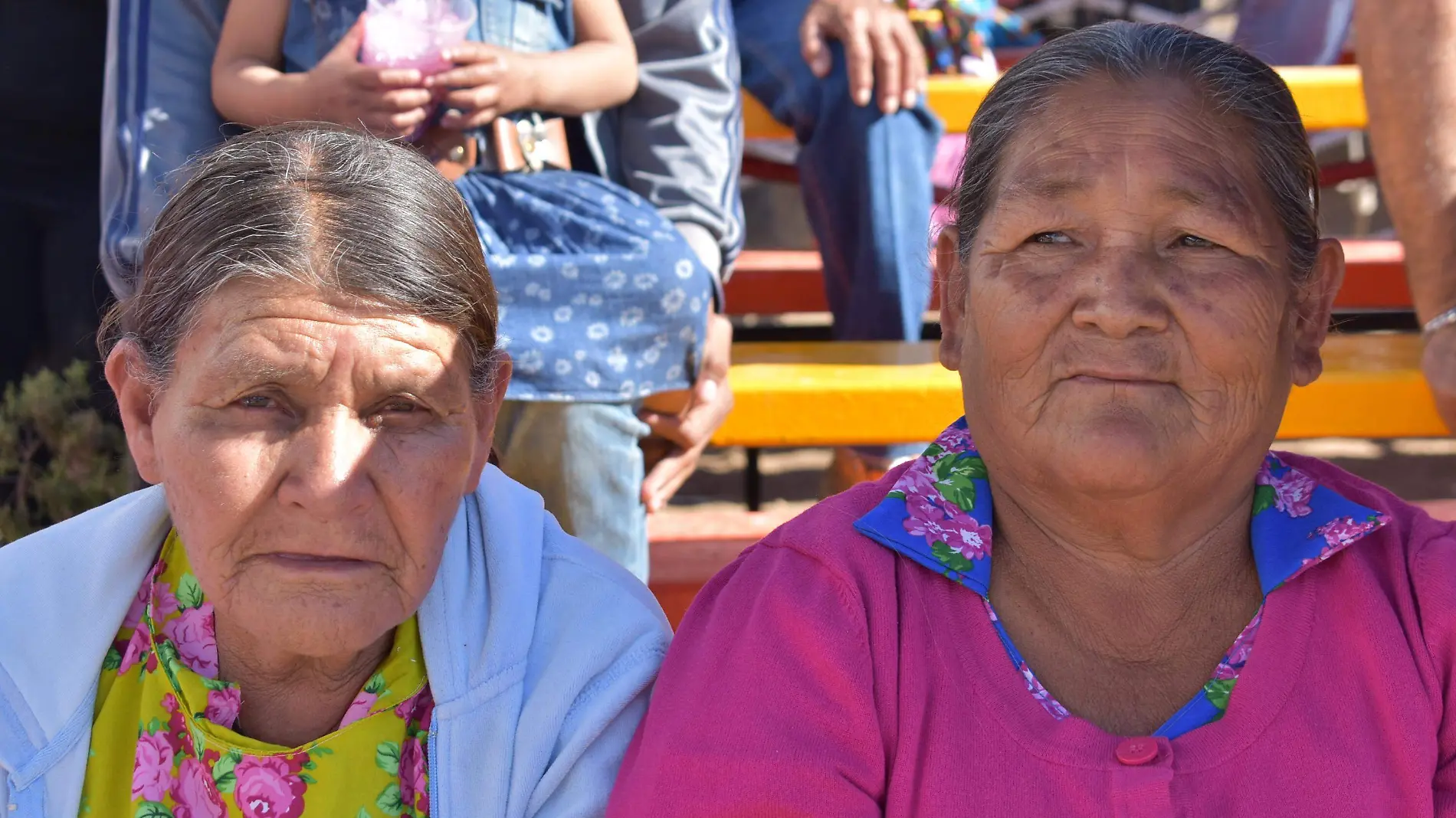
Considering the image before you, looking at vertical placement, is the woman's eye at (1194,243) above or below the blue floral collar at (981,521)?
above

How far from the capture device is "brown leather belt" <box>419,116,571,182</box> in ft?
8.68

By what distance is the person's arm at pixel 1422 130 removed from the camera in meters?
→ 2.13

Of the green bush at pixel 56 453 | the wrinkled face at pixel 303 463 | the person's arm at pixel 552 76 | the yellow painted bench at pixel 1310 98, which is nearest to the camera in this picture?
the wrinkled face at pixel 303 463

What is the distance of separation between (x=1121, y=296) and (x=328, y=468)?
35.3 inches

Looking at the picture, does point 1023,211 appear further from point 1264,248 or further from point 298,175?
point 298,175

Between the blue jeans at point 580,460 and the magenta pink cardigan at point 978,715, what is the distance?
33.7 inches

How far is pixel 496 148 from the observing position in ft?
8.71

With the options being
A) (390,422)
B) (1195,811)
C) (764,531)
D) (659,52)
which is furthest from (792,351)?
(1195,811)

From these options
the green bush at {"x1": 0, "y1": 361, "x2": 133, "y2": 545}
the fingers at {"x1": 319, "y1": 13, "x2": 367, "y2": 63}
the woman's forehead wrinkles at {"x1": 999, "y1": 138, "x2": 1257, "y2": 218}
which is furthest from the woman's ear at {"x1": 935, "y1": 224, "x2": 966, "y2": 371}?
the green bush at {"x1": 0, "y1": 361, "x2": 133, "y2": 545}

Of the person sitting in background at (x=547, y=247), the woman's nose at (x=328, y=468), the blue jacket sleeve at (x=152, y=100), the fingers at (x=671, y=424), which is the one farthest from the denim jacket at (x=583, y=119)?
the woman's nose at (x=328, y=468)

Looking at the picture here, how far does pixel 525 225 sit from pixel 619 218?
0.17 m

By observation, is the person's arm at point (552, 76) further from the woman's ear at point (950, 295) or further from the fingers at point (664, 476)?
the woman's ear at point (950, 295)

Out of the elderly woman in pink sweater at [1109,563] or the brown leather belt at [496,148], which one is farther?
the brown leather belt at [496,148]

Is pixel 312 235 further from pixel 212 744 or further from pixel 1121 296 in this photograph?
pixel 1121 296
